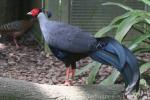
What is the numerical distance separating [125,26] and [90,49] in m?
1.29

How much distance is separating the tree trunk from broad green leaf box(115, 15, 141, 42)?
4.06ft

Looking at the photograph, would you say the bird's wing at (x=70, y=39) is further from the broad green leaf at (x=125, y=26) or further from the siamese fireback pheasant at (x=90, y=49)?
the broad green leaf at (x=125, y=26)

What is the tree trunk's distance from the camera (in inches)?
143

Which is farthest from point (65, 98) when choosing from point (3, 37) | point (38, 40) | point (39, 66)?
point (3, 37)

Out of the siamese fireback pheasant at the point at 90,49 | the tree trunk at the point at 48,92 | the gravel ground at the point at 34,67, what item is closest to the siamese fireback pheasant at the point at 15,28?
the gravel ground at the point at 34,67

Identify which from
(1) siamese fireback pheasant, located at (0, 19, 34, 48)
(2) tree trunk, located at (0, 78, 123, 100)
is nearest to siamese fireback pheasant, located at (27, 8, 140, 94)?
(2) tree trunk, located at (0, 78, 123, 100)

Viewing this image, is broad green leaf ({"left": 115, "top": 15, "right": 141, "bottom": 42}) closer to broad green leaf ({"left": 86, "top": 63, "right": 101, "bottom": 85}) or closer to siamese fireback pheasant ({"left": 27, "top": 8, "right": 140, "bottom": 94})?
broad green leaf ({"left": 86, "top": 63, "right": 101, "bottom": 85})

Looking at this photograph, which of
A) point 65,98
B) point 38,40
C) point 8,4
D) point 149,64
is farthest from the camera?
point 8,4

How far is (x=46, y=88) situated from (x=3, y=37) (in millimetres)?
4775

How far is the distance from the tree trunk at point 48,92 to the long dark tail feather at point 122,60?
0.16 meters

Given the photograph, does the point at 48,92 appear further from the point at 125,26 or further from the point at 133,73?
the point at 125,26

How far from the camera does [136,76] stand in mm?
3748

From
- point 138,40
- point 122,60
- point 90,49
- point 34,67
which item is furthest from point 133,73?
point 34,67

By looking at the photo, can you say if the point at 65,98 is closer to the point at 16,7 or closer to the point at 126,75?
the point at 126,75
